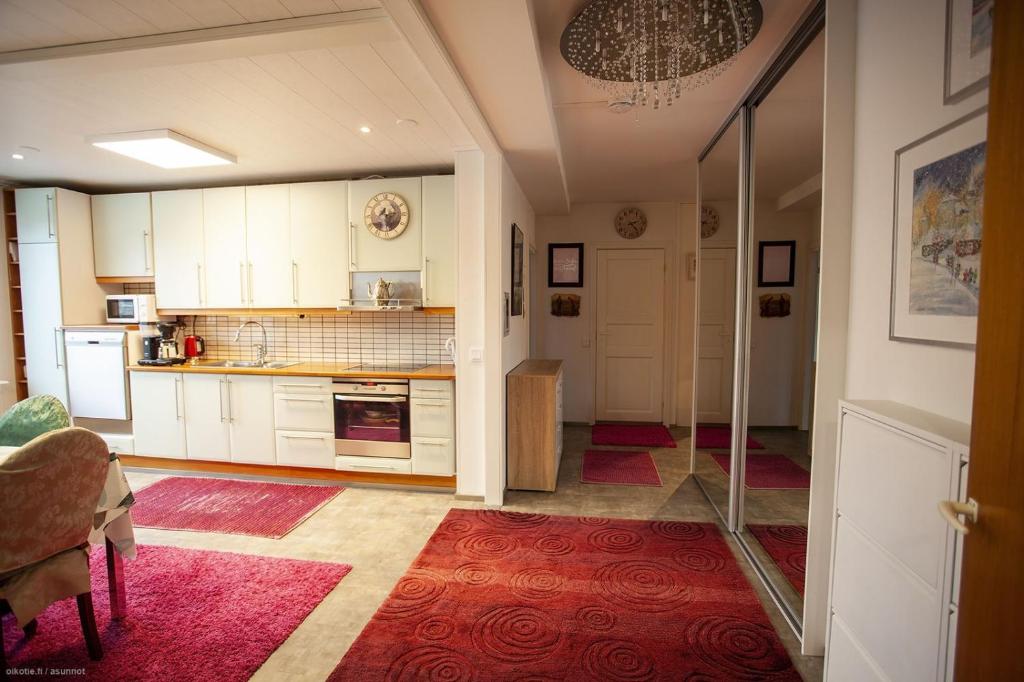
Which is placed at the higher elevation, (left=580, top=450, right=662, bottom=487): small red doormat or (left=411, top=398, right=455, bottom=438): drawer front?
(left=411, top=398, right=455, bottom=438): drawer front

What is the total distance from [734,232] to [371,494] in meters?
→ 3.16

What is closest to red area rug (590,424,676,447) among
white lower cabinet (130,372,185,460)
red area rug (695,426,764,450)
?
red area rug (695,426,764,450)

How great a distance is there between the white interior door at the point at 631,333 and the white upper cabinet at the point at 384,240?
2.52m

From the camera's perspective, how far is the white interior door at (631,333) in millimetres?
5359

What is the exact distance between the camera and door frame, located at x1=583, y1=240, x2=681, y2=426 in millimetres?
5309

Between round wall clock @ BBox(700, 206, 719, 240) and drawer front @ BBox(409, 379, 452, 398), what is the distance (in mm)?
2214

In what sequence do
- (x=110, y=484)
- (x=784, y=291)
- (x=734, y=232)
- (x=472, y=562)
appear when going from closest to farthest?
(x=110, y=484) → (x=784, y=291) → (x=472, y=562) → (x=734, y=232)

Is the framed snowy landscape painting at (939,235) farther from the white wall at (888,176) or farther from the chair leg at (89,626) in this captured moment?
the chair leg at (89,626)

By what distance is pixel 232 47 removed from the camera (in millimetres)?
1976

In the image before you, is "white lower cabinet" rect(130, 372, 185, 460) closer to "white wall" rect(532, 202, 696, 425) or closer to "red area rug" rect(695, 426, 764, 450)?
"white wall" rect(532, 202, 696, 425)

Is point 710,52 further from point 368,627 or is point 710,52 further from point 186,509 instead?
point 186,509

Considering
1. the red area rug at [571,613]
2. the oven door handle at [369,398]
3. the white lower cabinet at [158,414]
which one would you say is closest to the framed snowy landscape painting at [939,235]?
Result: the red area rug at [571,613]

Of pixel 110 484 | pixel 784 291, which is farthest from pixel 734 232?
pixel 110 484

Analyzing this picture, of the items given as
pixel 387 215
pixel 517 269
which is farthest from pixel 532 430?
pixel 387 215
